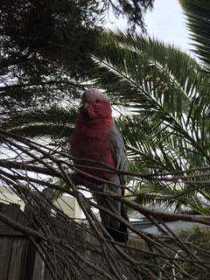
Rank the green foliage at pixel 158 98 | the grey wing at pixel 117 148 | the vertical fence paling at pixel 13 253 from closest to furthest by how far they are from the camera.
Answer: the vertical fence paling at pixel 13 253
the grey wing at pixel 117 148
the green foliage at pixel 158 98

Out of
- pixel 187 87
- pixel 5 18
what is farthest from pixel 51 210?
pixel 187 87

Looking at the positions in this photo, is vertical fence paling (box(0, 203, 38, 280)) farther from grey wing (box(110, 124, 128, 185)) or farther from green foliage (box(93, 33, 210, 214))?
green foliage (box(93, 33, 210, 214))

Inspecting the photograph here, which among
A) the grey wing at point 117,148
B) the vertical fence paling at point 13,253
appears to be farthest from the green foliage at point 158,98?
the vertical fence paling at point 13,253

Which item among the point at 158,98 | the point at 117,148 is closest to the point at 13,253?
the point at 117,148

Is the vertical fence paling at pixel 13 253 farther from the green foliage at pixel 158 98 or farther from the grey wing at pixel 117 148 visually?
the green foliage at pixel 158 98

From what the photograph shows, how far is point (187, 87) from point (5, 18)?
234 cm

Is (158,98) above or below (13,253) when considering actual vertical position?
above

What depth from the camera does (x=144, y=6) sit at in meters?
5.62

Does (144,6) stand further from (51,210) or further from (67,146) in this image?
(51,210)

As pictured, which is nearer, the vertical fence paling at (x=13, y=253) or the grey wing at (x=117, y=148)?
the vertical fence paling at (x=13, y=253)

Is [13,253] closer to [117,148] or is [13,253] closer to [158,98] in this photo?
[117,148]

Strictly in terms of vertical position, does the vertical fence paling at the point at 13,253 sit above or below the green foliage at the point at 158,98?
below

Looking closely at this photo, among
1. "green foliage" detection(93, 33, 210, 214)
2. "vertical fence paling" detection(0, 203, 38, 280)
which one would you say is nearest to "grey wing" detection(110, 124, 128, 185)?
"vertical fence paling" detection(0, 203, 38, 280)

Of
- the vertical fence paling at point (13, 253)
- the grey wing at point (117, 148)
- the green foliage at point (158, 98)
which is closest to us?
the vertical fence paling at point (13, 253)
